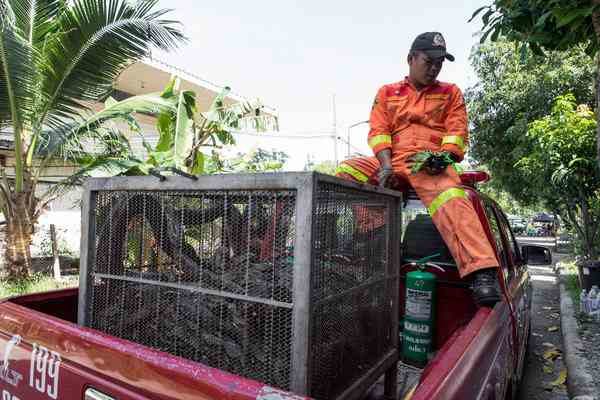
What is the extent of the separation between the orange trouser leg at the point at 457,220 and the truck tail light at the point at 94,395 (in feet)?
5.87

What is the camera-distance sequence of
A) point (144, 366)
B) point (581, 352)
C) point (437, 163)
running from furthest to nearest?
point (581, 352) → point (437, 163) → point (144, 366)

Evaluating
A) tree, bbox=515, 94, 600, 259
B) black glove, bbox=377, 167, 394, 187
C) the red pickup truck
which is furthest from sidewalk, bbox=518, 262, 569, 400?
black glove, bbox=377, 167, 394, 187

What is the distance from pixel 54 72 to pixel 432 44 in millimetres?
4726

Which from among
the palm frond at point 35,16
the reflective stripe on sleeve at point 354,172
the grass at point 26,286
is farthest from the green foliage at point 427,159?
the grass at point 26,286

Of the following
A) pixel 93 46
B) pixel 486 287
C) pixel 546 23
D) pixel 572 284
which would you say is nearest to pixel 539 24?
pixel 546 23

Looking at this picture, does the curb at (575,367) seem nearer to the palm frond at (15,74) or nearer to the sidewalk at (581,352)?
the sidewalk at (581,352)

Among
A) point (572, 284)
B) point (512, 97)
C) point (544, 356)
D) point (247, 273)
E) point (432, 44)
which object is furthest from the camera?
point (512, 97)

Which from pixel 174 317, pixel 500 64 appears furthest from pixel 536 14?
pixel 500 64

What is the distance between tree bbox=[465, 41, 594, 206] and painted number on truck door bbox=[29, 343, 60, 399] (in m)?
10.8

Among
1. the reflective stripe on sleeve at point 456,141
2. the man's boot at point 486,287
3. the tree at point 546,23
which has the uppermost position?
the tree at point 546,23

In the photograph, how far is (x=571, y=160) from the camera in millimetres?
7172

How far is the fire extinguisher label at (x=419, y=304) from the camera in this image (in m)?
2.66

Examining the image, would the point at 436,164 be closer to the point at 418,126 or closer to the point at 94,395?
the point at 418,126

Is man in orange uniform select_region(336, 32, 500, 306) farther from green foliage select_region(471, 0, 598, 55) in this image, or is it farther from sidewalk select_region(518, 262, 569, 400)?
sidewalk select_region(518, 262, 569, 400)
